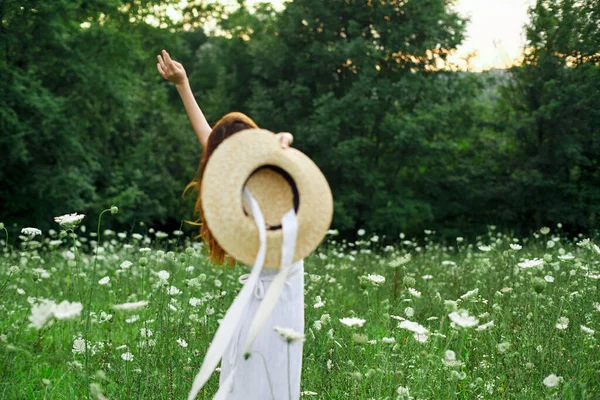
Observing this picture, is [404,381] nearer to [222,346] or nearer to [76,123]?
[222,346]

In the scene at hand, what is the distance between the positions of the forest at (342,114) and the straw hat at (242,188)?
13491 millimetres

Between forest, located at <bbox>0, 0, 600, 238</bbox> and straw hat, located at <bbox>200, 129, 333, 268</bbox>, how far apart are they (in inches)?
531

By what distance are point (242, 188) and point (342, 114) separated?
55.2 feet

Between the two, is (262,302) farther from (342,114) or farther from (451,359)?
(342,114)

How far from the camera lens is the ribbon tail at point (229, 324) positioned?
193 cm

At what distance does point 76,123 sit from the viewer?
1648cm

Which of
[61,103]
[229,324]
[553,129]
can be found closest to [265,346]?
[229,324]

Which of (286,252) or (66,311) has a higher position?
(286,252)

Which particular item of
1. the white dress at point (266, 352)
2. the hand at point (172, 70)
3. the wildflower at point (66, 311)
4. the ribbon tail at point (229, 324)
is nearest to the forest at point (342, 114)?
the hand at point (172, 70)

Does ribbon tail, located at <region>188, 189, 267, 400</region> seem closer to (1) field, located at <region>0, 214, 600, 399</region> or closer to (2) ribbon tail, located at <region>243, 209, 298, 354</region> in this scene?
(2) ribbon tail, located at <region>243, 209, 298, 354</region>

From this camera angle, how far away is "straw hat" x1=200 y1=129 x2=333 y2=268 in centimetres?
206

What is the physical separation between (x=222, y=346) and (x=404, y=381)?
1466 millimetres

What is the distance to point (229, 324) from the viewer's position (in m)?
2.01

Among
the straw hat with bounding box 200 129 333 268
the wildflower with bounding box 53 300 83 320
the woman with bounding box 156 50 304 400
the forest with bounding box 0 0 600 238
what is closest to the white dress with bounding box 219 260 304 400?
the woman with bounding box 156 50 304 400
